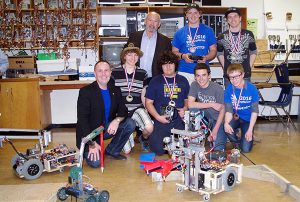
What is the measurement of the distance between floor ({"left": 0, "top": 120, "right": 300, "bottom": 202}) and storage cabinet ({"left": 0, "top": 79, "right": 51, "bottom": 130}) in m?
0.50

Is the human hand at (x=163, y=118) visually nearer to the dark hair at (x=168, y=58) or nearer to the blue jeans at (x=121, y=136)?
the blue jeans at (x=121, y=136)

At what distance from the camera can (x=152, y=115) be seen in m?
4.22

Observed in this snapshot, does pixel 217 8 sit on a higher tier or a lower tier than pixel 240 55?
higher

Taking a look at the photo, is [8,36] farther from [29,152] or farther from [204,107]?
[204,107]

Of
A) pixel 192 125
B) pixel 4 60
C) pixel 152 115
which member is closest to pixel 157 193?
pixel 192 125

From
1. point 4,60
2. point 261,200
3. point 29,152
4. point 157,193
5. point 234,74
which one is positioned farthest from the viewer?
point 4,60

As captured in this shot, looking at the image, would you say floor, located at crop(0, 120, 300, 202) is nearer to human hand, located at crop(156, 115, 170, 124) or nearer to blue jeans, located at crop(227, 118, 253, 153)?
blue jeans, located at crop(227, 118, 253, 153)

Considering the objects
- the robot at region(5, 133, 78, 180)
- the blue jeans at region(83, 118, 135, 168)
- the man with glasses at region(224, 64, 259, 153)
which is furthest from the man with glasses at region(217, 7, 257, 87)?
the robot at region(5, 133, 78, 180)

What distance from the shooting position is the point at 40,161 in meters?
3.54

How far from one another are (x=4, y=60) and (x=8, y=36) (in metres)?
1.16

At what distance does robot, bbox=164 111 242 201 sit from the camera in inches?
113

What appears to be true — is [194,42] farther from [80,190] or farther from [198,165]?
[80,190]

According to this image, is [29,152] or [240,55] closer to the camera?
[29,152]

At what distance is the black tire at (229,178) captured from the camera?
2.96 metres
